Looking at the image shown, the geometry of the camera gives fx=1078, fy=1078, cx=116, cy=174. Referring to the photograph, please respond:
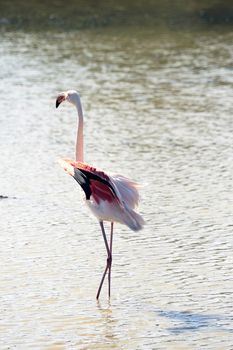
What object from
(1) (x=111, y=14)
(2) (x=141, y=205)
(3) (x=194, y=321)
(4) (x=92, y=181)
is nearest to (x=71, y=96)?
(4) (x=92, y=181)

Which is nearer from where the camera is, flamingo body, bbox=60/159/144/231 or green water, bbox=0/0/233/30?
flamingo body, bbox=60/159/144/231

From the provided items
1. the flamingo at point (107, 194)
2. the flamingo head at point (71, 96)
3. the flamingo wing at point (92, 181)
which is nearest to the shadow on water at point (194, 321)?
the flamingo at point (107, 194)

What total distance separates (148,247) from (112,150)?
3442mm

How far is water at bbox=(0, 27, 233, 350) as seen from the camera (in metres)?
6.59

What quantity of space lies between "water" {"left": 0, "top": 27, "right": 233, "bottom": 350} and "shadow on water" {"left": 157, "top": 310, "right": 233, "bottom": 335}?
0.5 inches

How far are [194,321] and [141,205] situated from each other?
281 centimetres

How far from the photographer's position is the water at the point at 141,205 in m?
6.59

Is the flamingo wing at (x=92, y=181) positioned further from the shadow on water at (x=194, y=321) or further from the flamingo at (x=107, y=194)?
the shadow on water at (x=194, y=321)

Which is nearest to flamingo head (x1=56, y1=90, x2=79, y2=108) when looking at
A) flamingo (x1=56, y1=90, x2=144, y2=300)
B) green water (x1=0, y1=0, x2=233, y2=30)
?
flamingo (x1=56, y1=90, x2=144, y2=300)

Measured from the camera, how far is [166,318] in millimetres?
6605

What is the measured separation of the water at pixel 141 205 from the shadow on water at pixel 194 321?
0.01 metres

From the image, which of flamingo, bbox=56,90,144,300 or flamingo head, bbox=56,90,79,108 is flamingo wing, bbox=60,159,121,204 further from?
flamingo head, bbox=56,90,79,108

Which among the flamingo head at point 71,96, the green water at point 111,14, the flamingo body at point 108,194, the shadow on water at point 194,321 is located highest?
the green water at point 111,14

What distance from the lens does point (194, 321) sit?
6527 mm
